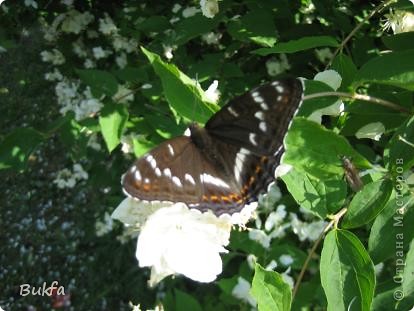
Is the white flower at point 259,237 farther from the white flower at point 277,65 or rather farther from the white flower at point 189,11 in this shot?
the white flower at point 189,11

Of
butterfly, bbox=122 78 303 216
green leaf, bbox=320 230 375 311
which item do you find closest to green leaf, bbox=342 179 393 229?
green leaf, bbox=320 230 375 311

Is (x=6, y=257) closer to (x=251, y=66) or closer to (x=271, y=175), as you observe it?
(x=251, y=66)

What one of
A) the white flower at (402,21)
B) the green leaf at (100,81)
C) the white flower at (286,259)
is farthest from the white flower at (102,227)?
the white flower at (402,21)

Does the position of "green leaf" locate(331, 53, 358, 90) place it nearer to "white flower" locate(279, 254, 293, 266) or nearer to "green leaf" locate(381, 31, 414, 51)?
"green leaf" locate(381, 31, 414, 51)

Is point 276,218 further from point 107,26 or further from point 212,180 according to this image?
point 107,26

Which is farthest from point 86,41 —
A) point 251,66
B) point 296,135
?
point 296,135
